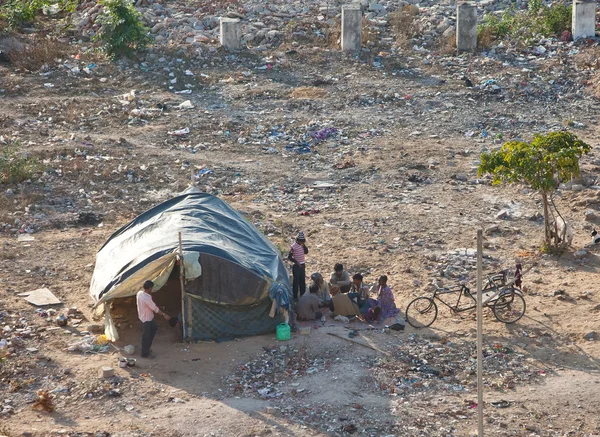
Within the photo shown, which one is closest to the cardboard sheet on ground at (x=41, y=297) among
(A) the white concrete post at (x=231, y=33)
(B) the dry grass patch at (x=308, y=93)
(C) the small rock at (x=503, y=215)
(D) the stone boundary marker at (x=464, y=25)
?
(C) the small rock at (x=503, y=215)

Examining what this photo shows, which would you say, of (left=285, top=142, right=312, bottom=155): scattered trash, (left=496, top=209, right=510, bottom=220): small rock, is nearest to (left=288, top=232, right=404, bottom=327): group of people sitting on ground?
(left=496, top=209, right=510, bottom=220): small rock

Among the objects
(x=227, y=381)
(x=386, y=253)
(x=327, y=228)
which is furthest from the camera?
(x=327, y=228)

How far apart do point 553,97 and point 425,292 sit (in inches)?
366

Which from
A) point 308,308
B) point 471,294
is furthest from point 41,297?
point 471,294

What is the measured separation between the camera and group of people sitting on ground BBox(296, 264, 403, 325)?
37.4 feet

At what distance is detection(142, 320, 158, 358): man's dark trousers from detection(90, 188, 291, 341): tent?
0.42 meters

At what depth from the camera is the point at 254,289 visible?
10.9 metres

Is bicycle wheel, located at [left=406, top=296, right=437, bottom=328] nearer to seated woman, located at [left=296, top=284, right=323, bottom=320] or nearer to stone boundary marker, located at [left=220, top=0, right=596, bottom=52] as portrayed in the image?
seated woman, located at [left=296, top=284, right=323, bottom=320]

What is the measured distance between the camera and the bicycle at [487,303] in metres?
11.4

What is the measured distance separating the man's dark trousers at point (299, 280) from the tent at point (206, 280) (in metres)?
0.66

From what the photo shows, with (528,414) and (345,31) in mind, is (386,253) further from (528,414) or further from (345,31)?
(345,31)

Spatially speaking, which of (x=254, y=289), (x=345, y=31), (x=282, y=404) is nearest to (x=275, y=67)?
(x=345, y=31)

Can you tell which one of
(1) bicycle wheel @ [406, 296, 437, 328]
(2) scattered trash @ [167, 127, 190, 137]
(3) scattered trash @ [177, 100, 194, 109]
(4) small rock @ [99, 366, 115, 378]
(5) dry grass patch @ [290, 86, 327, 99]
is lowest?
(4) small rock @ [99, 366, 115, 378]

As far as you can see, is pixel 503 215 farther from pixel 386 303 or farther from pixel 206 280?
pixel 206 280
